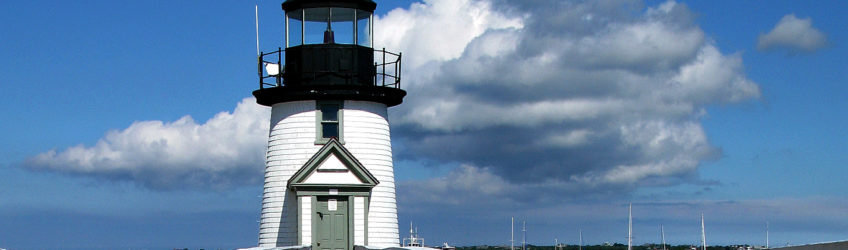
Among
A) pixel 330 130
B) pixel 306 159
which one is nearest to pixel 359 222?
pixel 306 159

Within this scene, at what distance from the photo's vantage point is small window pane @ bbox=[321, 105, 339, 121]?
39719mm

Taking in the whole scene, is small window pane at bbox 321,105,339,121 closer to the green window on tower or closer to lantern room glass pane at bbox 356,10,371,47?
the green window on tower

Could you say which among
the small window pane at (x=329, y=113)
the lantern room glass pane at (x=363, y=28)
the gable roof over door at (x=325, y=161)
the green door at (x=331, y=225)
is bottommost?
the green door at (x=331, y=225)

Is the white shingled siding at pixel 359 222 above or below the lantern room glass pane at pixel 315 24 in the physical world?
below

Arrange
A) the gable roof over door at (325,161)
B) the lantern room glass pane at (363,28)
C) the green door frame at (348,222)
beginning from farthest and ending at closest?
the lantern room glass pane at (363,28), the green door frame at (348,222), the gable roof over door at (325,161)

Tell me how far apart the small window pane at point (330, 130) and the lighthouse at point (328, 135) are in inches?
1.1

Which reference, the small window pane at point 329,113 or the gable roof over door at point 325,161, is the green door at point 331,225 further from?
the small window pane at point 329,113

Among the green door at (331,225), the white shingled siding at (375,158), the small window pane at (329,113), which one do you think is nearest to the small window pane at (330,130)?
the small window pane at (329,113)

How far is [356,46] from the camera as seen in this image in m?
40.0

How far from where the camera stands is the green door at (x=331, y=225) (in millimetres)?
38344

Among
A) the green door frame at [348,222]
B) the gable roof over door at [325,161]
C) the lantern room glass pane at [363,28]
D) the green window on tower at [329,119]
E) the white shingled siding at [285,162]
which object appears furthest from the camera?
the lantern room glass pane at [363,28]

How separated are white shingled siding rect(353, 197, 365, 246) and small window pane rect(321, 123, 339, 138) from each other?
7.26ft

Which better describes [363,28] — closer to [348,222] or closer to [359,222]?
[359,222]

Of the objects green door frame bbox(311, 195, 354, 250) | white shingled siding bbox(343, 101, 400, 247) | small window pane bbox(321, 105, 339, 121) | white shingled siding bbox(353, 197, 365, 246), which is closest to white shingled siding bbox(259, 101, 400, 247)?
white shingled siding bbox(343, 101, 400, 247)
